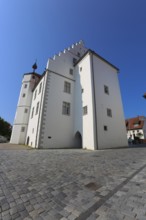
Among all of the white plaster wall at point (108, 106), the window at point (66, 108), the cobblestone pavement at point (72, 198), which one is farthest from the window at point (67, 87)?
the cobblestone pavement at point (72, 198)

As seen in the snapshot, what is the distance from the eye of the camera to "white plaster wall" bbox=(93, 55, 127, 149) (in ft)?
37.2

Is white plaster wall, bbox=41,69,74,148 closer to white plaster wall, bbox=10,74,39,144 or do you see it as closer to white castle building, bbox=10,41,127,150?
white castle building, bbox=10,41,127,150

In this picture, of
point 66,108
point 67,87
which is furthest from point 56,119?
point 67,87

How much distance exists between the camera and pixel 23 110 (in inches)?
750

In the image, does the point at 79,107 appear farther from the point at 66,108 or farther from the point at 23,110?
the point at 23,110

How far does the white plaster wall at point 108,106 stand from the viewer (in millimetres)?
11336

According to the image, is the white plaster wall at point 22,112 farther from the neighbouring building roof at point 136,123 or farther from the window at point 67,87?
the neighbouring building roof at point 136,123

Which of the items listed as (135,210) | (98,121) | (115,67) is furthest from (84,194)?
(115,67)

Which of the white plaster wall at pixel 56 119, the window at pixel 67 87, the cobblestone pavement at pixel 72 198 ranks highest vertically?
the window at pixel 67 87

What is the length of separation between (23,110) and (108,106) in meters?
14.6

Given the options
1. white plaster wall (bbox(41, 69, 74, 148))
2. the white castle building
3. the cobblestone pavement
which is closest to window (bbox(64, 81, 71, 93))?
the white castle building

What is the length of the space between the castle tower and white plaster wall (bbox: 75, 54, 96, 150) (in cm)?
1009

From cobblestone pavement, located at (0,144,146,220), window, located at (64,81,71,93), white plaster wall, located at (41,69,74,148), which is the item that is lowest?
cobblestone pavement, located at (0,144,146,220)

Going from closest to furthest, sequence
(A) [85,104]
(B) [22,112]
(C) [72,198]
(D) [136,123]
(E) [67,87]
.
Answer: (C) [72,198] < (A) [85,104] < (E) [67,87] < (B) [22,112] < (D) [136,123]
